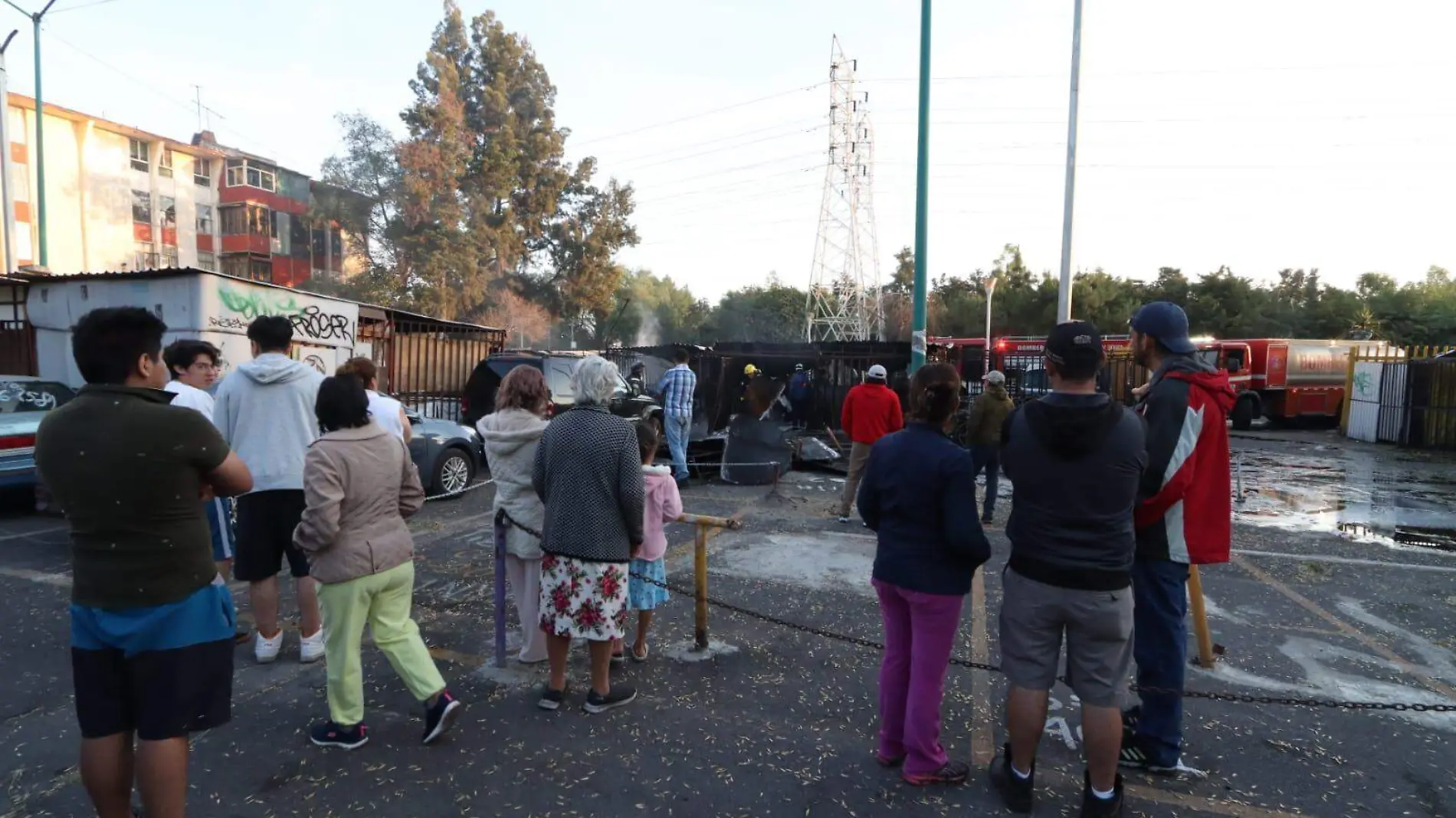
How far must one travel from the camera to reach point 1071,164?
14.3m

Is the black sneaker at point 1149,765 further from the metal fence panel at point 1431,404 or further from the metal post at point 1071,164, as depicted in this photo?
the metal fence panel at point 1431,404

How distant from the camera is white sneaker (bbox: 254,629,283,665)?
171 inches

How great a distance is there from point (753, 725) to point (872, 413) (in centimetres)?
474

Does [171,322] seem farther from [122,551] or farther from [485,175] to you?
[485,175]

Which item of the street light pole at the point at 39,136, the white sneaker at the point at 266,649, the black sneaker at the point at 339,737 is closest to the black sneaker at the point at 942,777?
the black sneaker at the point at 339,737

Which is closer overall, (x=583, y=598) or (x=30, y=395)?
(x=583, y=598)

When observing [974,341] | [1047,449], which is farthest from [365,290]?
[1047,449]

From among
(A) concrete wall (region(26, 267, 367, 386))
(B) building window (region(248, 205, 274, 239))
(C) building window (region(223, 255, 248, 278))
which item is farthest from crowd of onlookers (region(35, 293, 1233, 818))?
(C) building window (region(223, 255, 248, 278))

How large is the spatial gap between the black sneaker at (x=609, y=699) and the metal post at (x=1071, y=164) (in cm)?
1235

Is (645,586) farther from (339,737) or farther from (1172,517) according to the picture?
(1172,517)

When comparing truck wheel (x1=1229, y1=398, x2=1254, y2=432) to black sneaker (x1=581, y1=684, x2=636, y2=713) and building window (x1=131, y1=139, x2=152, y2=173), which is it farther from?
building window (x1=131, y1=139, x2=152, y2=173)

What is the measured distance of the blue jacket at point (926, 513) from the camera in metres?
2.98

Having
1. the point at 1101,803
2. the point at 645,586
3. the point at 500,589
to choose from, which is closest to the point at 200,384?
the point at 500,589

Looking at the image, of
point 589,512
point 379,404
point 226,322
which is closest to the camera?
point 589,512
